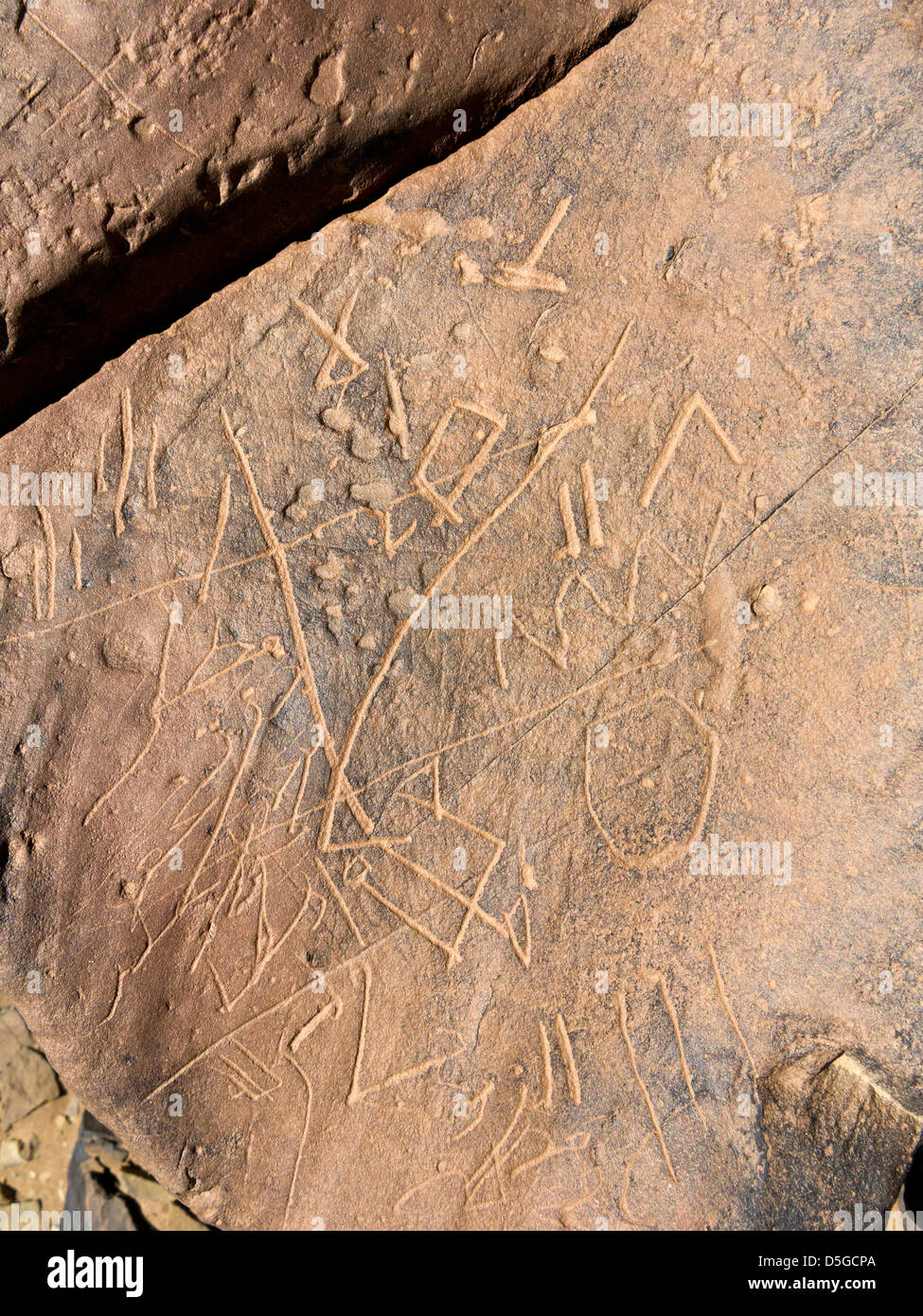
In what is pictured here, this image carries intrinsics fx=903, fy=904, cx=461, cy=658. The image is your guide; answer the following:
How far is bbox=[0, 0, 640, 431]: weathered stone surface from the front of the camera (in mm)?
1576

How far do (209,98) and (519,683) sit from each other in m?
1.17

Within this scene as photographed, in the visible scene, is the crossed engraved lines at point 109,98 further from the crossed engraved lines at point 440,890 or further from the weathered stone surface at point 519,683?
the crossed engraved lines at point 440,890

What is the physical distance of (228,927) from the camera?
164 cm

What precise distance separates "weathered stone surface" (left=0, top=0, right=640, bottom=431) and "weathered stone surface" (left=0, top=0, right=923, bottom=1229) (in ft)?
0.54

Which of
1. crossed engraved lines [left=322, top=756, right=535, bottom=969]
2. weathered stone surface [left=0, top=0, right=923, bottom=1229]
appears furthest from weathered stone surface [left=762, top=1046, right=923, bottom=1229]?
crossed engraved lines [left=322, top=756, right=535, bottom=969]

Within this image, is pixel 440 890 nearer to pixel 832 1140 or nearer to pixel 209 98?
pixel 832 1140

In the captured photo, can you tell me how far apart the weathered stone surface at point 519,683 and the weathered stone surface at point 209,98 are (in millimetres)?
164

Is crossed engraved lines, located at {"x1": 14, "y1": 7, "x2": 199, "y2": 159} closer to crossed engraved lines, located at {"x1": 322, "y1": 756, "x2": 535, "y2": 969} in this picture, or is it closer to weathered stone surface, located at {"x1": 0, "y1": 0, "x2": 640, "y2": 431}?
weathered stone surface, located at {"x1": 0, "y1": 0, "x2": 640, "y2": 431}

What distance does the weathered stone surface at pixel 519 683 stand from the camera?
1.54 m

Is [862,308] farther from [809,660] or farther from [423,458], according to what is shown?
[423,458]

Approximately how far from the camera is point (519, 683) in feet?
5.29

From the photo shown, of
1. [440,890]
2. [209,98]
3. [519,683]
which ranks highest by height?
[209,98]

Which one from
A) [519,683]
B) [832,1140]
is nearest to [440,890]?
[519,683]

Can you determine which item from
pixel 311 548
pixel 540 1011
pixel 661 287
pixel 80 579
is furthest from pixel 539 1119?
pixel 661 287
